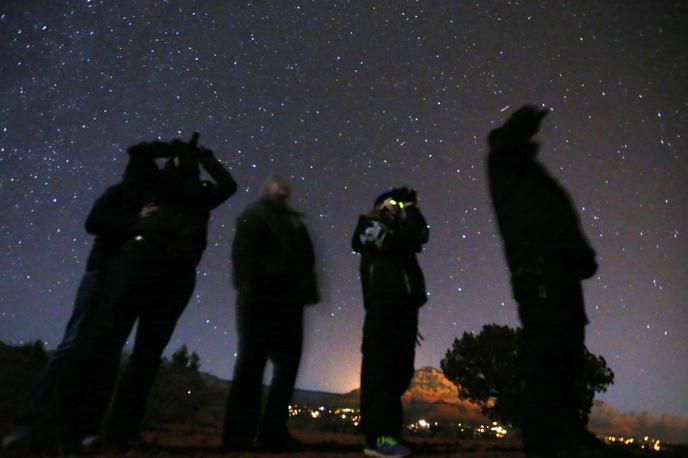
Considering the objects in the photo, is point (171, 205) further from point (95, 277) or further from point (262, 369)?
point (262, 369)

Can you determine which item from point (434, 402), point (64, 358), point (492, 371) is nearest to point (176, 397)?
point (64, 358)

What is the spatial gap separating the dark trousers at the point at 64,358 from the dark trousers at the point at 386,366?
158cm

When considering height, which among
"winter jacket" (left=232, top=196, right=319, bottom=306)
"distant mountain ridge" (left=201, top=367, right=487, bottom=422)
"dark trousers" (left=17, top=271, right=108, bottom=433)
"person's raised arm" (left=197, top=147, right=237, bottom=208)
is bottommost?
A: "distant mountain ridge" (left=201, top=367, right=487, bottom=422)

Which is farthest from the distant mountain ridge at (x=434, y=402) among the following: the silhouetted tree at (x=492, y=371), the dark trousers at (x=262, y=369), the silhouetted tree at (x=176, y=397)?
the dark trousers at (x=262, y=369)

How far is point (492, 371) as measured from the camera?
28.4 m

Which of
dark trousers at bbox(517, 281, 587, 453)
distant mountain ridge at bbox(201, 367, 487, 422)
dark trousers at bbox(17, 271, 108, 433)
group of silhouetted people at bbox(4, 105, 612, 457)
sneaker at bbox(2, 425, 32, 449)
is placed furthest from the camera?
distant mountain ridge at bbox(201, 367, 487, 422)

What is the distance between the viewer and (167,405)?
9.73 metres

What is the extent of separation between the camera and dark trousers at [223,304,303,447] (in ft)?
8.72

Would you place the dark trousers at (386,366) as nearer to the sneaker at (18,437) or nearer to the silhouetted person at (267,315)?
the silhouetted person at (267,315)

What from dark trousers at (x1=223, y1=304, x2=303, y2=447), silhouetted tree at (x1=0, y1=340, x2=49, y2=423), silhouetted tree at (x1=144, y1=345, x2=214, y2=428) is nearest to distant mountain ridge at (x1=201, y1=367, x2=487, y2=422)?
silhouetted tree at (x1=144, y1=345, x2=214, y2=428)

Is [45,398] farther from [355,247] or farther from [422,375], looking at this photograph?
[422,375]

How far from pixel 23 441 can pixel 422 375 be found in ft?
348

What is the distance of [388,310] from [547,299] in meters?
1.15

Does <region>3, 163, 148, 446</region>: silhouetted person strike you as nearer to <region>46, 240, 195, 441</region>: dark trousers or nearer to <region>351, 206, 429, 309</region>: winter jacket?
<region>46, 240, 195, 441</region>: dark trousers
